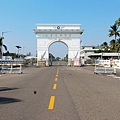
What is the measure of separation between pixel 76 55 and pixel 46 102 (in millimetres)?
63466

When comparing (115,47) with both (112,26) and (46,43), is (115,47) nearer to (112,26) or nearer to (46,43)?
(112,26)

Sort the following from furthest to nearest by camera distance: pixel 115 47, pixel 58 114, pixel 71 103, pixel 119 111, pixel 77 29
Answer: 1. pixel 115 47
2. pixel 77 29
3. pixel 71 103
4. pixel 119 111
5. pixel 58 114

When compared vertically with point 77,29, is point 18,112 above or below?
below

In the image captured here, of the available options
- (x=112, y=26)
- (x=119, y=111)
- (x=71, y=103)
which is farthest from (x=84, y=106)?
(x=112, y=26)

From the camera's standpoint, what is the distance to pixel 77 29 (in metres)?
70.2

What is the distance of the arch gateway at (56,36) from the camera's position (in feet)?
231

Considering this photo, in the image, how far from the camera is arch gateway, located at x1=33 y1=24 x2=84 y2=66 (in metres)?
70.4

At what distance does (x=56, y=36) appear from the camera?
7094cm

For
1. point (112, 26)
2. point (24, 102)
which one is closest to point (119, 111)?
point (24, 102)

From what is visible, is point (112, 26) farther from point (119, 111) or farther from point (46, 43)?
point (119, 111)

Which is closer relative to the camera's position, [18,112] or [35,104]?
[18,112]

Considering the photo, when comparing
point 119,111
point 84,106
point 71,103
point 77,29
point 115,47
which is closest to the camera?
point 119,111

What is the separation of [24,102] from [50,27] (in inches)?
2499

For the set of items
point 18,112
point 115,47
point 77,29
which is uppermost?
point 77,29
